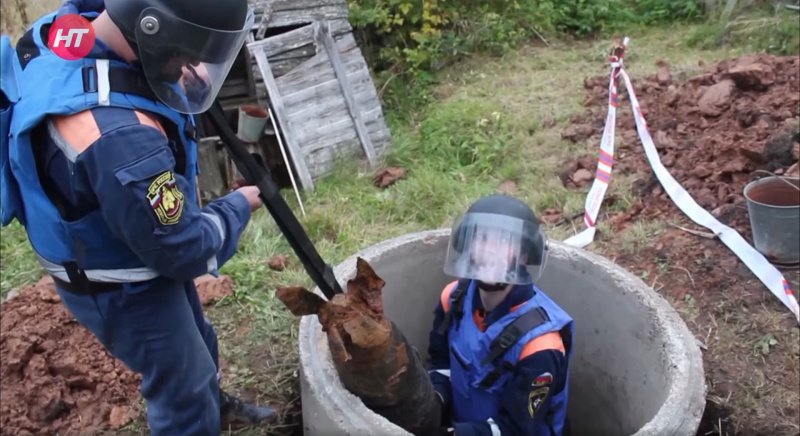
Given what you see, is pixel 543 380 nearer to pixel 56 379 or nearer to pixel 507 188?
pixel 56 379

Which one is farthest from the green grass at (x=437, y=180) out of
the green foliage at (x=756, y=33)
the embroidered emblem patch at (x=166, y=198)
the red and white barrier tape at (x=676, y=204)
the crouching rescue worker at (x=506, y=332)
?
the embroidered emblem patch at (x=166, y=198)

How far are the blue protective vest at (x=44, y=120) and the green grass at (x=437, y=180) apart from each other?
44.7 inches

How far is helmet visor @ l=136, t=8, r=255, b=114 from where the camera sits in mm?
1585

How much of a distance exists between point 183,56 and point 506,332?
4.28 feet

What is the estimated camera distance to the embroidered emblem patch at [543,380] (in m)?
2.18

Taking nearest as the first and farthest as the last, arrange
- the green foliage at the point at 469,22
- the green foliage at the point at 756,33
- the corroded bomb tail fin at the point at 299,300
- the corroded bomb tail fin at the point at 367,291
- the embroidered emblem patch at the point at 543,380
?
the corroded bomb tail fin at the point at 299,300
the corroded bomb tail fin at the point at 367,291
the embroidered emblem patch at the point at 543,380
the green foliage at the point at 756,33
the green foliage at the point at 469,22

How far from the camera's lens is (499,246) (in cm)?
231

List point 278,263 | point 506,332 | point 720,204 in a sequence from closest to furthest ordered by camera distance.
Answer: point 506,332
point 278,263
point 720,204

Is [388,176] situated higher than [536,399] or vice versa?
[536,399]

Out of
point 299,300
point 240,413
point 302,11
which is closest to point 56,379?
point 240,413

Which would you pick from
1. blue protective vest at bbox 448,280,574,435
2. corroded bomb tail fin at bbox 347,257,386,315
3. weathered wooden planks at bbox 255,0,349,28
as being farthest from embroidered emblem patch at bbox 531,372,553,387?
weathered wooden planks at bbox 255,0,349,28

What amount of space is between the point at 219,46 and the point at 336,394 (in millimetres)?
1019

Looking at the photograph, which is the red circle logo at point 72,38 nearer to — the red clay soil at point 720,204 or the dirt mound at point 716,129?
the red clay soil at point 720,204

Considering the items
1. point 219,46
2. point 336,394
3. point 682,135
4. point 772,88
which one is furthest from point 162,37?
point 772,88
